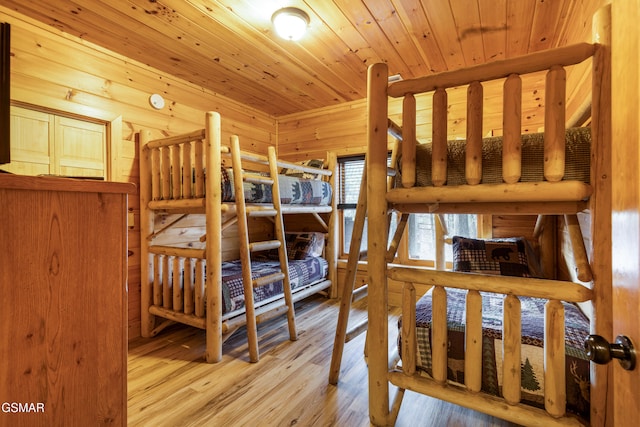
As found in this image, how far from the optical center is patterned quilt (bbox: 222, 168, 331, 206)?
83.0 inches

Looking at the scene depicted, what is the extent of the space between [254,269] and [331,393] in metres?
1.32

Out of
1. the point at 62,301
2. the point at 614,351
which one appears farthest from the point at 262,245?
the point at 614,351

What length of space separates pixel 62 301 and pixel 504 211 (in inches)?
57.8

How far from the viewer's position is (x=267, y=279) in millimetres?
2230

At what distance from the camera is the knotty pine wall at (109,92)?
184 centimetres

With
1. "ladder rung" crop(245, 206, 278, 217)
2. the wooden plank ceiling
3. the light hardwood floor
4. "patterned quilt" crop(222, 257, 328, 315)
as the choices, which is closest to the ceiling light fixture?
the wooden plank ceiling

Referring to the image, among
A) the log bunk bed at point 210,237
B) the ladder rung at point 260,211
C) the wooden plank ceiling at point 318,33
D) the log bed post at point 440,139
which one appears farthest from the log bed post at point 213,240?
the log bed post at point 440,139

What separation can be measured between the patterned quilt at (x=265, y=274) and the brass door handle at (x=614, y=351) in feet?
6.68

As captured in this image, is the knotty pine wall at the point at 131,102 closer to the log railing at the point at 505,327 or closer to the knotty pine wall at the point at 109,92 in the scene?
the knotty pine wall at the point at 109,92

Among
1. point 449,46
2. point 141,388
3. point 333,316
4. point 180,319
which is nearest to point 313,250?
point 333,316

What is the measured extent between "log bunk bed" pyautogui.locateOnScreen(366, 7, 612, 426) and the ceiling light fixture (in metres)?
0.90

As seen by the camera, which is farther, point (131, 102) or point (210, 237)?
point (131, 102)

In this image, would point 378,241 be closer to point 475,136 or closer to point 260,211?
point 475,136

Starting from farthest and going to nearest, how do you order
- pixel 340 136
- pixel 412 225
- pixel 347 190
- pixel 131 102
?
pixel 347 190 < pixel 340 136 < pixel 412 225 < pixel 131 102
